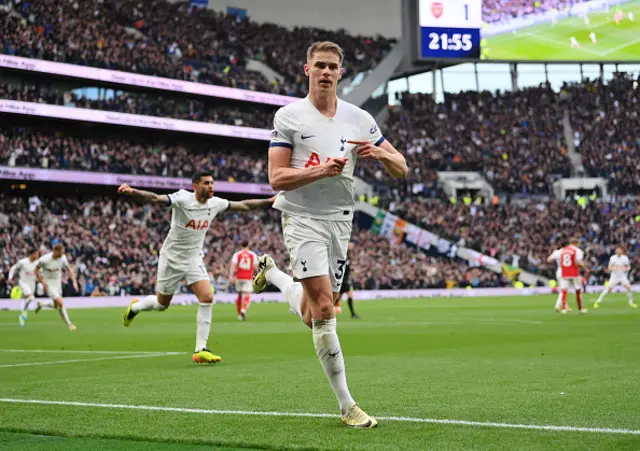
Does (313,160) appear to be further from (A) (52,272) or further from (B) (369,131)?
(A) (52,272)

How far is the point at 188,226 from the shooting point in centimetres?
1433

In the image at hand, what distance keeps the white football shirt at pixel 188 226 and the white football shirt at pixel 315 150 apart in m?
6.64

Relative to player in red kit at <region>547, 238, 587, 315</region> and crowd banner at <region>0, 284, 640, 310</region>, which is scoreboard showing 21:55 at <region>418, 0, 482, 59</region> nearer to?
crowd banner at <region>0, 284, 640, 310</region>

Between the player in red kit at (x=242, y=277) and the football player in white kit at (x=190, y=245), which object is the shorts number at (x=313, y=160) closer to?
the football player in white kit at (x=190, y=245)

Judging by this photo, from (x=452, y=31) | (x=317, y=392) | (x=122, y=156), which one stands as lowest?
(x=317, y=392)

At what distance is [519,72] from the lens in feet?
249

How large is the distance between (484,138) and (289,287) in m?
62.4

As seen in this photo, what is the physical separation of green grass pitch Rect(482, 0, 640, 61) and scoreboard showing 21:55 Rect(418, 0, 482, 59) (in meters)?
2.74

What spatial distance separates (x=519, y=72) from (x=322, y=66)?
233 ft

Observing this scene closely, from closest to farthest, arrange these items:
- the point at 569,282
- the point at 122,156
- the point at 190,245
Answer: the point at 190,245 < the point at 569,282 < the point at 122,156

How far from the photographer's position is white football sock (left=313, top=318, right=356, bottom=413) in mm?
7164

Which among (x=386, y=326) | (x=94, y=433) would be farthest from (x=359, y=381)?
(x=386, y=326)

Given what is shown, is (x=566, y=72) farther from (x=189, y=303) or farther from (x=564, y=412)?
(x=564, y=412)

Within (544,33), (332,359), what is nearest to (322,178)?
(332,359)
